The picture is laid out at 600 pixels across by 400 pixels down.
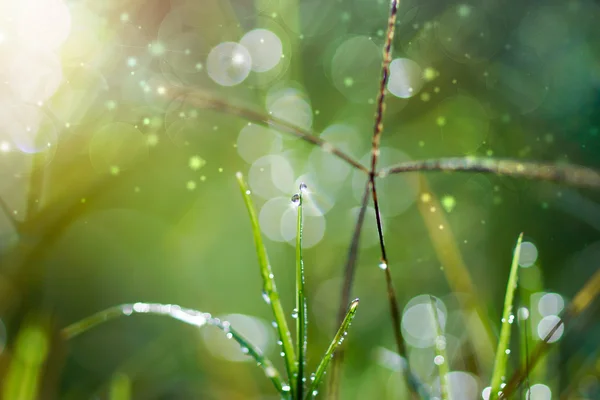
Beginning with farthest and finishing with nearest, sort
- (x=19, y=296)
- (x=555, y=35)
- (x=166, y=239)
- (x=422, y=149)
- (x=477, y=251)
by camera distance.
→ (x=555, y=35) < (x=422, y=149) < (x=166, y=239) < (x=477, y=251) < (x=19, y=296)

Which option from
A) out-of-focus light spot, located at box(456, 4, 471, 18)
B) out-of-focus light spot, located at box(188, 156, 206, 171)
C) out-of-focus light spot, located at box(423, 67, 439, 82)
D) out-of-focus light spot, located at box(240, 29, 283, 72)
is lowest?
out-of-focus light spot, located at box(188, 156, 206, 171)

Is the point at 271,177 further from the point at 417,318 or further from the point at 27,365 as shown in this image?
the point at 27,365

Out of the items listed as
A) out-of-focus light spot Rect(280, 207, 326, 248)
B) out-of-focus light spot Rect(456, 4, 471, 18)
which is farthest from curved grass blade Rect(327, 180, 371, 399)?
out-of-focus light spot Rect(456, 4, 471, 18)

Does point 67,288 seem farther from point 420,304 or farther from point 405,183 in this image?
point 405,183

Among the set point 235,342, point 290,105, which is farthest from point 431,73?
point 235,342

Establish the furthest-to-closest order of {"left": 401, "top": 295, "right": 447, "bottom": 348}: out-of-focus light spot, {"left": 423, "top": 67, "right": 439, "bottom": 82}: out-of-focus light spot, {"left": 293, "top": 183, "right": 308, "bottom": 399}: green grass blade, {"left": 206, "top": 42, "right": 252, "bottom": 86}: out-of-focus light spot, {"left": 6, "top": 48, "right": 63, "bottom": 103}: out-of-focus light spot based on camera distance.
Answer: {"left": 423, "top": 67, "right": 439, "bottom": 82}: out-of-focus light spot < {"left": 206, "top": 42, "right": 252, "bottom": 86}: out-of-focus light spot < {"left": 401, "top": 295, "right": 447, "bottom": 348}: out-of-focus light spot < {"left": 6, "top": 48, "right": 63, "bottom": 103}: out-of-focus light spot < {"left": 293, "top": 183, "right": 308, "bottom": 399}: green grass blade

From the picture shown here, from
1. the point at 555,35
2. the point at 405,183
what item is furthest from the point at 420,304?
the point at 555,35

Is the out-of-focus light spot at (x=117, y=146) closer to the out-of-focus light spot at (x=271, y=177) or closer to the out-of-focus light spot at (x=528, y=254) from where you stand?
the out-of-focus light spot at (x=271, y=177)

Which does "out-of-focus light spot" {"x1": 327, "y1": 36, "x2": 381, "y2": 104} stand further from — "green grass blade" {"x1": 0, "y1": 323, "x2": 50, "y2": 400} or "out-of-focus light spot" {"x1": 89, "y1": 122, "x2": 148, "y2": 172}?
"green grass blade" {"x1": 0, "y1": 323, "x2": 50, "y2": 400}
